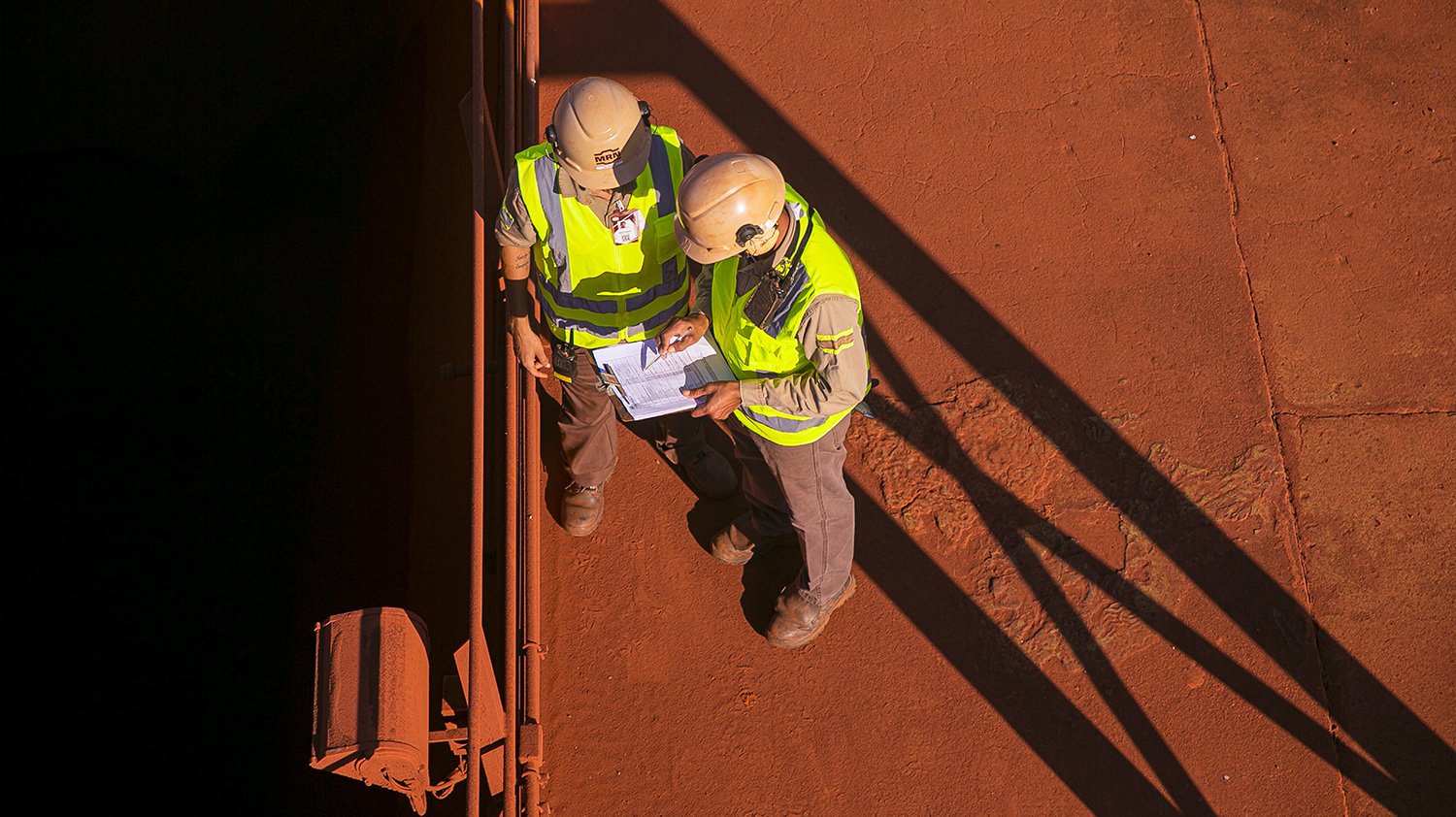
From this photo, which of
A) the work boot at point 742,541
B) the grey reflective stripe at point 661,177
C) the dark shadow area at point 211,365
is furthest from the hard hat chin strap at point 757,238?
the dark shadow area at point 211,365

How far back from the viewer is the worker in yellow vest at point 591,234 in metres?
3.03

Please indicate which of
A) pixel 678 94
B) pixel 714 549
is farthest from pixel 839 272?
pixel 678 94

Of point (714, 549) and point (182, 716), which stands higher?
point (714, 549)

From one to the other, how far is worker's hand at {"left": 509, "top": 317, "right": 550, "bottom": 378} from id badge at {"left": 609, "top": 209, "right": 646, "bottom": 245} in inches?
26.6

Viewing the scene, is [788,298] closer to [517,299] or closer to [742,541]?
[517,299]

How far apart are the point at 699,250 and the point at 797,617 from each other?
2.07 meters

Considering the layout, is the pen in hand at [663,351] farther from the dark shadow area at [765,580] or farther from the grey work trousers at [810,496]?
the dark shadow area at [765,580]

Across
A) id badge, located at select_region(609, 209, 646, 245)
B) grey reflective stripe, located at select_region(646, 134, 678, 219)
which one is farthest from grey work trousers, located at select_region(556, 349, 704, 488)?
grey reflective stripe, located at select_region(646, 134, 678, 219)

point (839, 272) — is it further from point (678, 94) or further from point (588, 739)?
point (678, 94)

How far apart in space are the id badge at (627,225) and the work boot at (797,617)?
194 cm

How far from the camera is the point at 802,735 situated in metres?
4.17

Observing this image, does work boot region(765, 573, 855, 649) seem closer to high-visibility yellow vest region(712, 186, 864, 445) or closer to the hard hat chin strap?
high-visibility yellow vest region(712, 186, 864, 445)

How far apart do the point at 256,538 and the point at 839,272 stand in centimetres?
393

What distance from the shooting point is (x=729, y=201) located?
110 inches
